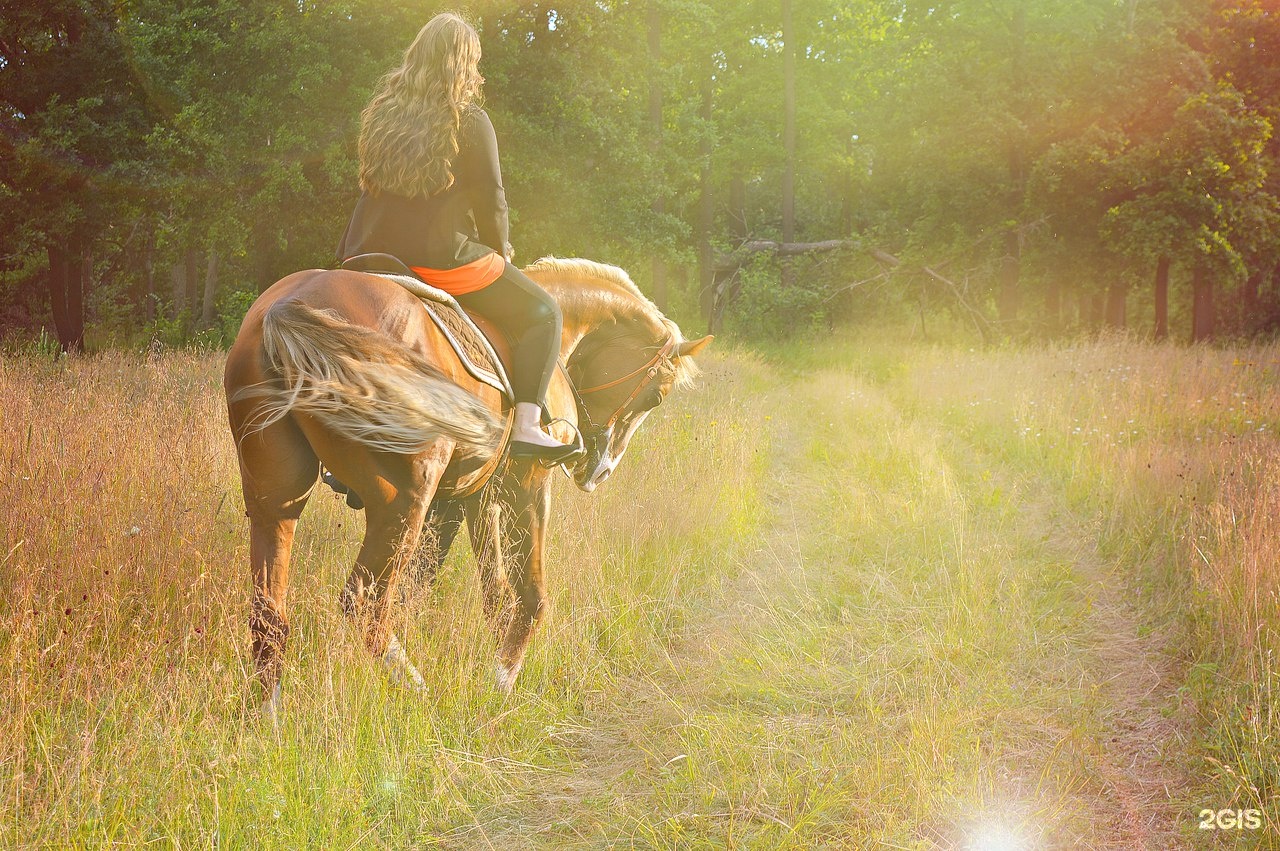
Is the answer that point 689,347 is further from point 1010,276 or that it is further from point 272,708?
point 1010,276

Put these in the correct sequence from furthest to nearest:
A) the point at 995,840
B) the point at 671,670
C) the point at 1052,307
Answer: the point at 1052,307
the point at 671,670
the point at 995,840

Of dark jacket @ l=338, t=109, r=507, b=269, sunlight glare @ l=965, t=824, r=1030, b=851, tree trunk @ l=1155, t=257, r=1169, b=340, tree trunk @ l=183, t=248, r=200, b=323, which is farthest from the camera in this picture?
tree trunk @ l=183, t=248, r=200, b=323

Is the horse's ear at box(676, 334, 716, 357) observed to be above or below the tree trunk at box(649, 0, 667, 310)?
below

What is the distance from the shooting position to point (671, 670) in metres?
4.27

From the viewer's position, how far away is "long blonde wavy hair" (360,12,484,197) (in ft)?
11.4

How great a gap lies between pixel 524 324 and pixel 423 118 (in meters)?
0.96

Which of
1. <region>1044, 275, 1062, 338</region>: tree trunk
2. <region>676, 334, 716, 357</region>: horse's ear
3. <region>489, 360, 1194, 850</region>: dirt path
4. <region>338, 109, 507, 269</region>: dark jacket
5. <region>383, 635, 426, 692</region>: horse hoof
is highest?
<region>338, 109, 507, 269</region>: dark jacket

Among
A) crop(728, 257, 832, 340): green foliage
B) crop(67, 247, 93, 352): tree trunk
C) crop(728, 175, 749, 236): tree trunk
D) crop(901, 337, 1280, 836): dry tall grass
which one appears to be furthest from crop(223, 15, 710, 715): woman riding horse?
crop(728, 175, 749, 236): tree trunk

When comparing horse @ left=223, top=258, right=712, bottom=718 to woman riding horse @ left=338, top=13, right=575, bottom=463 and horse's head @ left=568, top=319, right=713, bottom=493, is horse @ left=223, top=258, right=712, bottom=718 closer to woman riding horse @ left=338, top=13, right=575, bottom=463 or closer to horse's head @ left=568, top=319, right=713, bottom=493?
woman riding horse @ left=338, top=13, right=575, bottom=463

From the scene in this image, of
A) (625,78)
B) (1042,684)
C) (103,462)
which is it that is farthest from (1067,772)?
(625,78)

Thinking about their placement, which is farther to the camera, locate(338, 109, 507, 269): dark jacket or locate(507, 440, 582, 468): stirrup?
locate(507, 440, 582, 468): stirrup

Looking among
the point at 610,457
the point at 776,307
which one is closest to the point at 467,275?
the point at 610,457

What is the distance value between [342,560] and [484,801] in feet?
6.38

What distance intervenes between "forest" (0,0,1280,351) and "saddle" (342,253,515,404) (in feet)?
41.4
